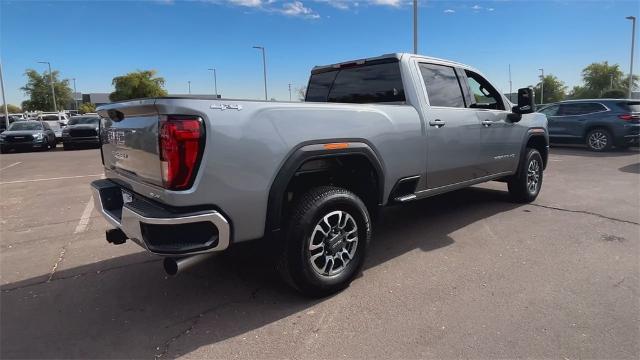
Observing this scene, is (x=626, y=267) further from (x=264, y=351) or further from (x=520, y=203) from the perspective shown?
(x=264, y=351)

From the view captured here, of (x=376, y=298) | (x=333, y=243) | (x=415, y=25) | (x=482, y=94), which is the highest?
(x=415, y=25)

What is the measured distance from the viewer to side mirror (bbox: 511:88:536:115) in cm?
545

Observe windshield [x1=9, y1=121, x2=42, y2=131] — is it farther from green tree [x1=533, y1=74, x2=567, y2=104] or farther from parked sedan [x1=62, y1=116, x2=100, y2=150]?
green tree [x1=533, y1=74, x2=567, y2=104]

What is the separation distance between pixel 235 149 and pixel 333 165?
106 centimetres

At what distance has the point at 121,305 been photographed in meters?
3.34

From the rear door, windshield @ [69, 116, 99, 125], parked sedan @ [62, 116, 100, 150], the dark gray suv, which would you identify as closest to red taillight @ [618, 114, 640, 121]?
the dark gray suv

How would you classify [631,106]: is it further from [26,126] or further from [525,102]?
[26,126]

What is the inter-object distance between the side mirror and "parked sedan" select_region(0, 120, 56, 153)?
65.7ft

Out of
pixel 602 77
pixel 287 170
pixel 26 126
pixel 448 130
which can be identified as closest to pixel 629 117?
pixel 448 130

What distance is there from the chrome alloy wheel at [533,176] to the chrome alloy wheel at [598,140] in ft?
27.9

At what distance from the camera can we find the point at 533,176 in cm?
625

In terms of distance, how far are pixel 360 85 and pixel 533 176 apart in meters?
3.31

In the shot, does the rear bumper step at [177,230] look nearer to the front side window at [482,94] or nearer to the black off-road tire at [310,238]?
the black off-road tire at [310,238]

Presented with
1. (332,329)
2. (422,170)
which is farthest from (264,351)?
(422,170)
